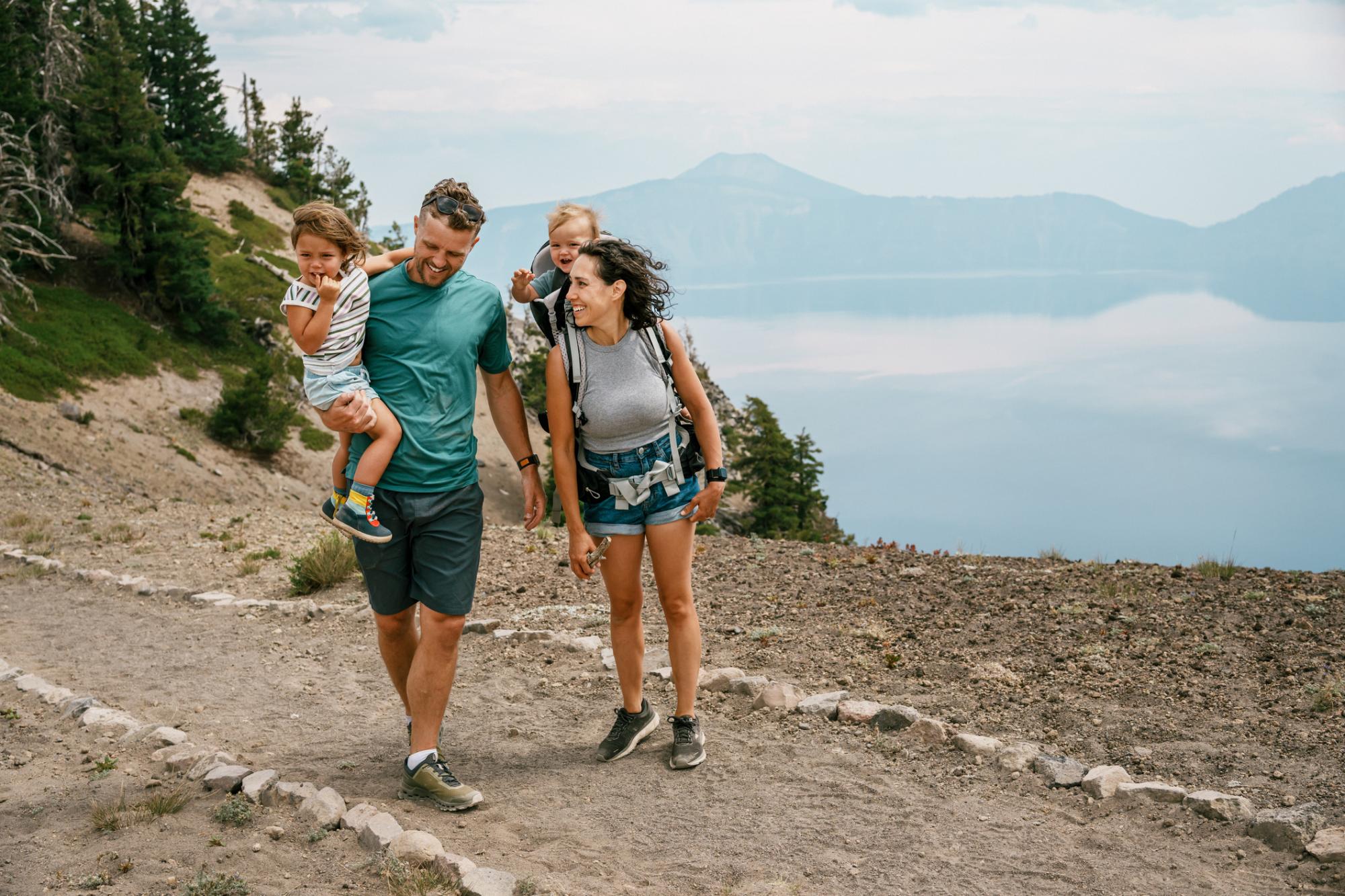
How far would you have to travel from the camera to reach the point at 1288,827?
440 cm

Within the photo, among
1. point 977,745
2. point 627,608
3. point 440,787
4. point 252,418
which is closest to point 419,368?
point 627,608

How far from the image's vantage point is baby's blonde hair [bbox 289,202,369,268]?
414 centimetres

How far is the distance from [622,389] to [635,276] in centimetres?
50

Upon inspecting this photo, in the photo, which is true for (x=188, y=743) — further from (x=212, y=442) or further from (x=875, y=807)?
(x=212, y=442)

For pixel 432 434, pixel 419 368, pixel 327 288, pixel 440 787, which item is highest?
pixel 327 288

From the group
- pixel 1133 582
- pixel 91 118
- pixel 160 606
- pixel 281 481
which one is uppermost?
pixel 91 118

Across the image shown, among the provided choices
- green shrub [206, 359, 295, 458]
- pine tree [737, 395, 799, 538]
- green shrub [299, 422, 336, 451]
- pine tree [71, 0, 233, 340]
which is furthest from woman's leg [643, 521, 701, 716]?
pine tree [737, 395, 799, 538]

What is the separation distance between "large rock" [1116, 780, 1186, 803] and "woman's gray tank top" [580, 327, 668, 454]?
9.19 ft

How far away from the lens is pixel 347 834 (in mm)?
4477

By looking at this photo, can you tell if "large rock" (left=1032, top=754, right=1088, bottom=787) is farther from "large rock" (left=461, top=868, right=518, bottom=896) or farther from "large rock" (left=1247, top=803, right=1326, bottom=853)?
"large rock" (left=461, top=868, right=518, bottom=896)

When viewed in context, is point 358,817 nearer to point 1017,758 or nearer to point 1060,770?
point 1017,758

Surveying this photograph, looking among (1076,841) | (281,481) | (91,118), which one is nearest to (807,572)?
(1076,841)

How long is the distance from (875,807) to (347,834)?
2.40m

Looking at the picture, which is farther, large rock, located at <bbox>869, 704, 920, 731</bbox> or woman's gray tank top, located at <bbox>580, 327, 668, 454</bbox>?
large rock, located at <bbox>869, 704, 920, 731</bbox>
